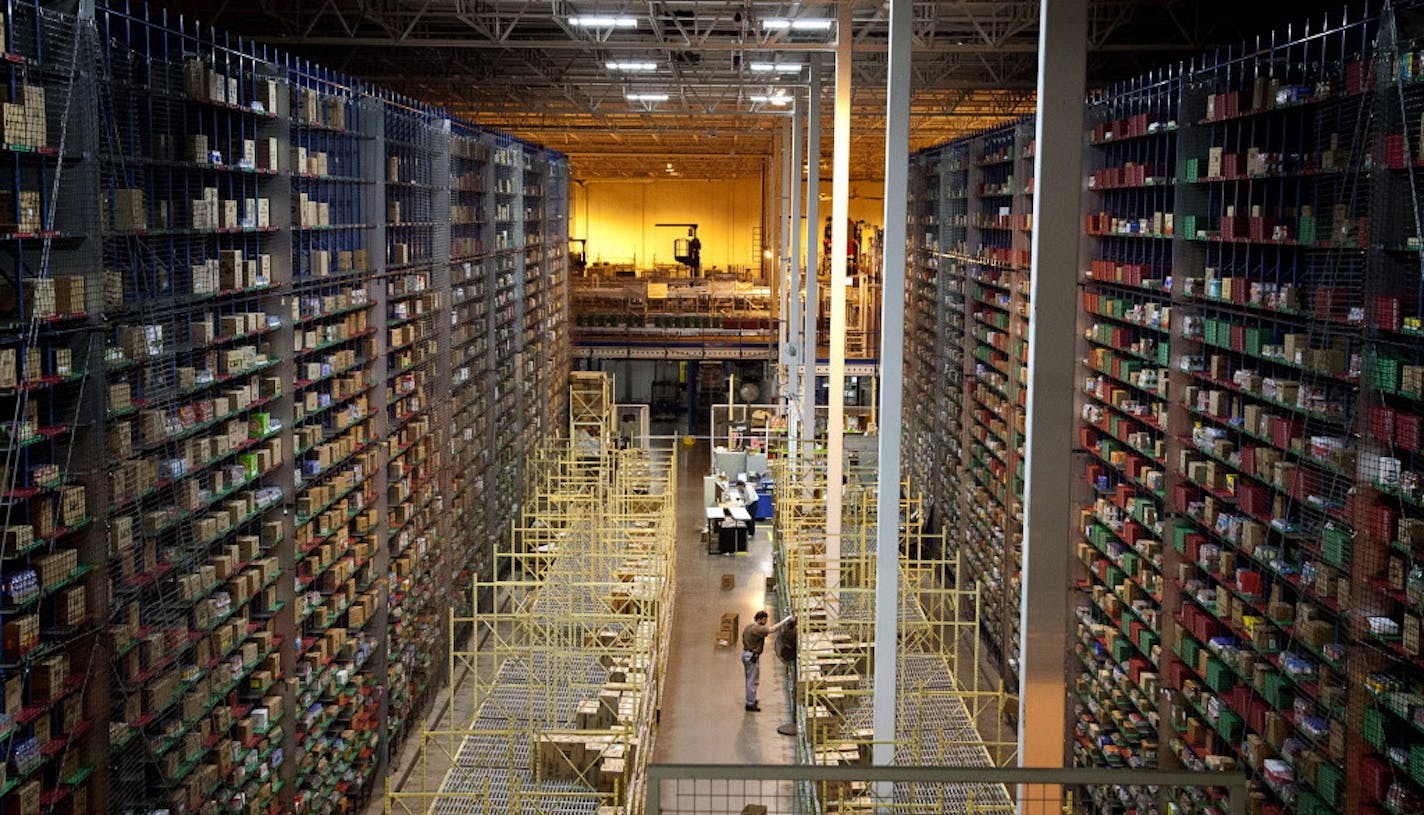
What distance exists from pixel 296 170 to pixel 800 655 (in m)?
7.75

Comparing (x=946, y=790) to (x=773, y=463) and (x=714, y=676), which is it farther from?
(x=773, y=463)

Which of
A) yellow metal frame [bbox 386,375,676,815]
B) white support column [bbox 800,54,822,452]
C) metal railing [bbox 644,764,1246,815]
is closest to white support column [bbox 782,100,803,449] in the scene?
white support column [bbox 800,54,822,452]

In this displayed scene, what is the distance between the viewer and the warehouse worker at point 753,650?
20266 mm

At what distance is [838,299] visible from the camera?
1923 cm

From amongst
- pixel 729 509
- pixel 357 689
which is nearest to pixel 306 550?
pixel 357 689

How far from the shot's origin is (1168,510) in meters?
15.5

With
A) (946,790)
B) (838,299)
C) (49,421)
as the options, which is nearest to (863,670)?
(946,790)

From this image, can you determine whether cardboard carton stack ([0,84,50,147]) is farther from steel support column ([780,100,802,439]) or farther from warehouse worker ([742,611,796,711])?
steel support column ([780,100,802,439])

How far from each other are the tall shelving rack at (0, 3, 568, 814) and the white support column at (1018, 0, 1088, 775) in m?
6.20

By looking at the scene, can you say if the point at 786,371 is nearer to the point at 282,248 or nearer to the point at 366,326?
the point at 366,326

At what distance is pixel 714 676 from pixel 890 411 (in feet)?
29.3

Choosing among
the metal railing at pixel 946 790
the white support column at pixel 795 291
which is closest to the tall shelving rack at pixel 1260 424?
the metal railing at pixel 946 790

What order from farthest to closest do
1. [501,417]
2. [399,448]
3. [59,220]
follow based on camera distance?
[501,417] → [399,448] → [59,220]

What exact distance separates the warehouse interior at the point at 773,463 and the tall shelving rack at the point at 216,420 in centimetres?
5
